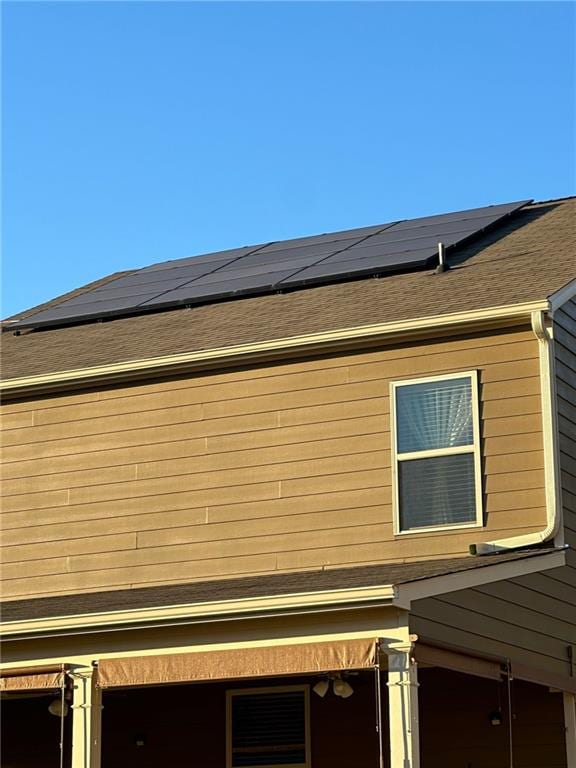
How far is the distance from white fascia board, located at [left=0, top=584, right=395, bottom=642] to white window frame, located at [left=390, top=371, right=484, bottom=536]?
258cm

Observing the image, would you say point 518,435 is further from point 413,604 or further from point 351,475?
point 413,604

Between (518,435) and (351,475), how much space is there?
1.69 meters

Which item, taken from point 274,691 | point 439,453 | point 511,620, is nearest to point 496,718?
point 511,620

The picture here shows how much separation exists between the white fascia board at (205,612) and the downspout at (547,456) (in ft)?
7.51

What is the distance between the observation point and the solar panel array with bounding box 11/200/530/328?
1527 centimetres

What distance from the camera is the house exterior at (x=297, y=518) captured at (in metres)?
10.9

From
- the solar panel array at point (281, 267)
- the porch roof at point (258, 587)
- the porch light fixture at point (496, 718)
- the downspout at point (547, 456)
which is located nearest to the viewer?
the porch roof at point (258, 587)

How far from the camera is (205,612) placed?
10430mm

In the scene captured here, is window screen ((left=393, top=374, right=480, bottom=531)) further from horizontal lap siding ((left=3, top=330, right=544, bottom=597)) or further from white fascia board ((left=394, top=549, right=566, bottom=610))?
white fascia board ((left=394, top=549, right=566, bottom=610))

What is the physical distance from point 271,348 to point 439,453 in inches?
83.0

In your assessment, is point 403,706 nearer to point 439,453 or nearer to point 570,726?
point 439,453

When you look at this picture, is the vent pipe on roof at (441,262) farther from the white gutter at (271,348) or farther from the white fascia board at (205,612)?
the white fascia board at (205,612)

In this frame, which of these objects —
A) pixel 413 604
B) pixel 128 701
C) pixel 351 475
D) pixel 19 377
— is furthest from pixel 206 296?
pixel 413 604

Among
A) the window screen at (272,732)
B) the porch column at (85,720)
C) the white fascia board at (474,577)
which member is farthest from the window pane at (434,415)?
the porch column at (85,720)
